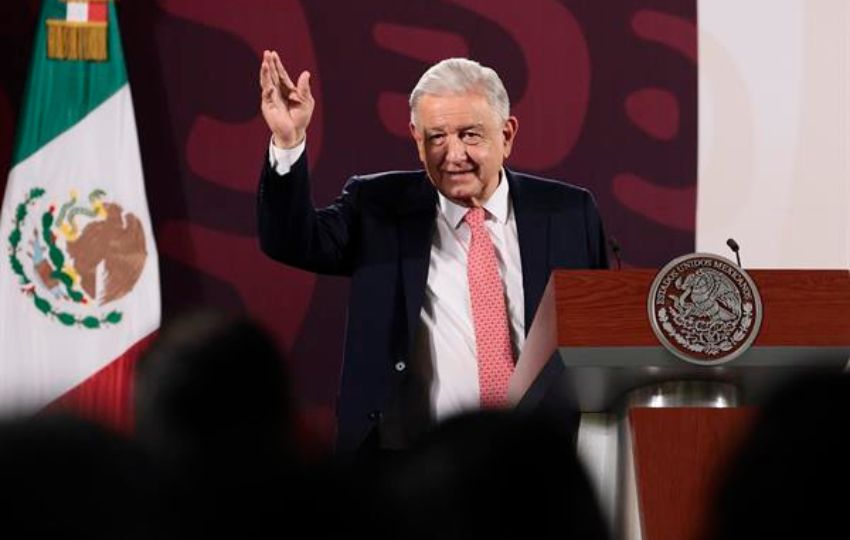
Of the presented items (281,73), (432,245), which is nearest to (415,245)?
(432,245)

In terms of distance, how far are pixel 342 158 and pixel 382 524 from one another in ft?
16.3

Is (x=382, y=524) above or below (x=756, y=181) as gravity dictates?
above

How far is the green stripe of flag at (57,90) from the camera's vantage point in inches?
219

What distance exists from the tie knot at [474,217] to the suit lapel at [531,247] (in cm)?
8

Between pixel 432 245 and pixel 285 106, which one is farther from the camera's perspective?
pixel 432 245

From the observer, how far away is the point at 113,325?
17.9 ft

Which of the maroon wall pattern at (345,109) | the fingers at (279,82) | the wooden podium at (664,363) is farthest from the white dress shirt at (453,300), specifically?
the maroon wall pattern at (345,109)

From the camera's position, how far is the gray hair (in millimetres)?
3797

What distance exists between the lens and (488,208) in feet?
12.3

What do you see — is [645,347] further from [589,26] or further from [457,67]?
[589,26]

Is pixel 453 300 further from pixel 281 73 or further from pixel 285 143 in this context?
pixel 281 73

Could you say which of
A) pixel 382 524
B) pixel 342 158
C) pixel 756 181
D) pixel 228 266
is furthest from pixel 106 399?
pixel 382 524

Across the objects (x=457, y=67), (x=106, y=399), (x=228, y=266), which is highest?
(x=457, y=67)

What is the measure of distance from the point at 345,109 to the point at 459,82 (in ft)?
6.46
